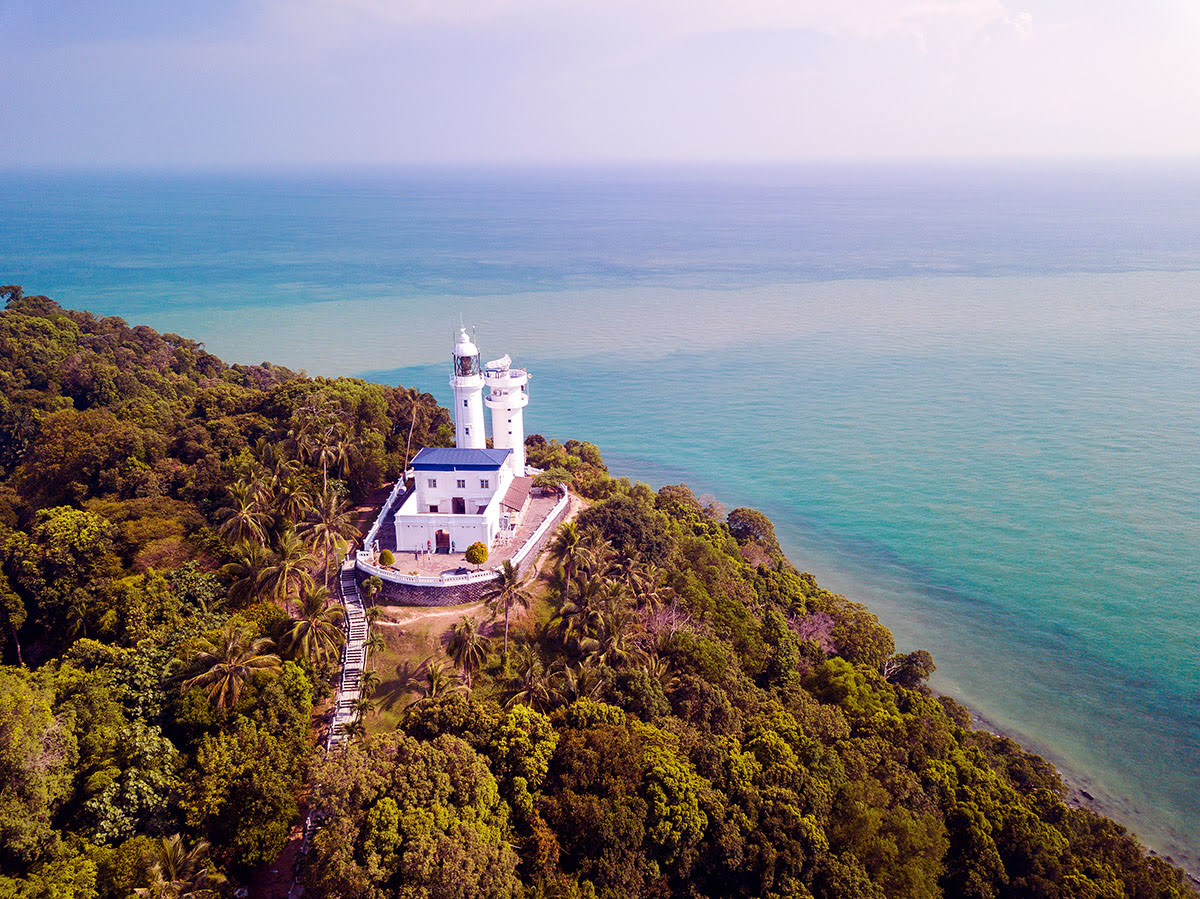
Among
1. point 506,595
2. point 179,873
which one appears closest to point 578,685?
point 506,595

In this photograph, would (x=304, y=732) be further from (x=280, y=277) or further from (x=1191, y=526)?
(x=280, y=277)

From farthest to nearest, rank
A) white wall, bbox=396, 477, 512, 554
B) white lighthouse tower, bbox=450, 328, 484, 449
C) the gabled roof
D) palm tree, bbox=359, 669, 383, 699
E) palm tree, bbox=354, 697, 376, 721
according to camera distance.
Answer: white lighthouse tower, bbox=450, 328, 484, 449
the gabled roof
white wall, bbox=396, 477, 512, 554
palm tree, bbox=359, 669, 383, 699
palm tree, bbox=354, 697, 376, 721

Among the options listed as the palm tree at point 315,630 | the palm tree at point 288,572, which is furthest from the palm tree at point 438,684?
the palm tree at point 288,572

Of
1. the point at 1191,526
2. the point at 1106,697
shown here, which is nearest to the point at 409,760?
the point at 1106,697

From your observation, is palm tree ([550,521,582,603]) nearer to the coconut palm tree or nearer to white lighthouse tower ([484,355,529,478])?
white lighthouse tower ([484,355,529,478])

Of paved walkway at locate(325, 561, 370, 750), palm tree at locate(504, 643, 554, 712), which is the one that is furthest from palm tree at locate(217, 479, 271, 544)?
palm tree at locate(504, 643, 554, 712)

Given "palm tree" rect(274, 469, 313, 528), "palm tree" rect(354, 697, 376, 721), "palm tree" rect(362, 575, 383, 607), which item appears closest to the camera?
"palm tree" rect(354, 697, 376, 721)

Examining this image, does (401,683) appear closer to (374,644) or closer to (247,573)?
(374,644)

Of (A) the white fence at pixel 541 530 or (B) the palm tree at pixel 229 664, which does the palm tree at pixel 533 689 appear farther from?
(B) the palm tree at pixel 229 664

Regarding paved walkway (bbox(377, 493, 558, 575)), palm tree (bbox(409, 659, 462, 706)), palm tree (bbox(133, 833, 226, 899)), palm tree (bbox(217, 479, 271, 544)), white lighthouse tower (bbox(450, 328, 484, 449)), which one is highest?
white lighthouse tower (bbox(450, 328, 484, 449))
